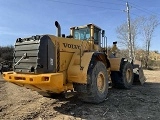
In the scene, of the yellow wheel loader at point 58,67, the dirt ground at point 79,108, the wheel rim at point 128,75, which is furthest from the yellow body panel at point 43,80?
the wheel rim at point 128,75

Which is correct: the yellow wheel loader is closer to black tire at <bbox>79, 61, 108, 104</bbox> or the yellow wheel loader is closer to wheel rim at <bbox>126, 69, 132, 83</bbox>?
black tire at <bbox>79, 61, 108, 104</bbox>

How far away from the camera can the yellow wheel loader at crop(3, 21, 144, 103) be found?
577 cm

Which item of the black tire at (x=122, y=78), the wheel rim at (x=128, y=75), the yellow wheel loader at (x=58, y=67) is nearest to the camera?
the yellow wheel loader at (x=58, y=67)

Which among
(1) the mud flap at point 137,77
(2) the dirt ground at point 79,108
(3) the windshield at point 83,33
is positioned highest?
(3) the windshield at point 83,33

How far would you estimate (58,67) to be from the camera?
6.23m

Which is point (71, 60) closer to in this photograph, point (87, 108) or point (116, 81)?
point (87, 108)

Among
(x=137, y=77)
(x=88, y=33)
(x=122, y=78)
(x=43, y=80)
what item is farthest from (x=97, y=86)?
(x=137, y=77)

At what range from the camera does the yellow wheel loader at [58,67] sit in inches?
227

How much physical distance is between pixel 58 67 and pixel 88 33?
2.44 m

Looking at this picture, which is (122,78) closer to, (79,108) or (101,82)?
(101,82)

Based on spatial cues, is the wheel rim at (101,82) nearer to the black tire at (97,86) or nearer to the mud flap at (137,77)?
the black tire at (97,86)

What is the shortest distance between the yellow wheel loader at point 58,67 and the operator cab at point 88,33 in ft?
1.20

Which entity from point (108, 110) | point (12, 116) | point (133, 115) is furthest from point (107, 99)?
point (12, 116)

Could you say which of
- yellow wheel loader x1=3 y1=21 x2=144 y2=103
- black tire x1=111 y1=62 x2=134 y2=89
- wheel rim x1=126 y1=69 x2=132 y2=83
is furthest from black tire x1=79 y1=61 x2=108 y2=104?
wheel rim x1=126 y1=69 x2=132 y2=83
